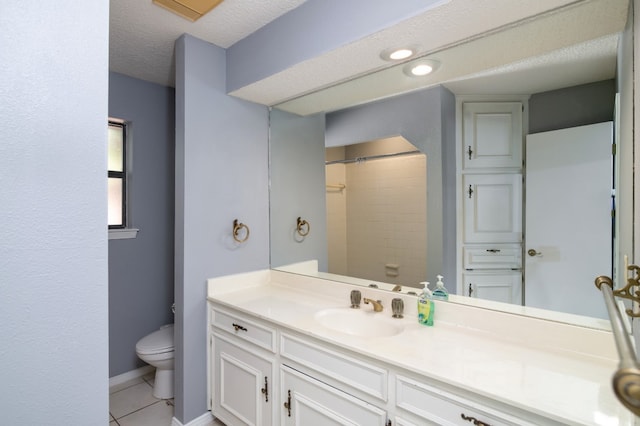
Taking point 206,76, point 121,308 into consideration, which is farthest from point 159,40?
point 121,308

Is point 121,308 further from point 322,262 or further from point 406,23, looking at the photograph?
point 406,23

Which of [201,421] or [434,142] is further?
[201,421]

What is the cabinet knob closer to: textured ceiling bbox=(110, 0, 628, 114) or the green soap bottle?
the green soap bottle

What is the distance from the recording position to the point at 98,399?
2.04 feet

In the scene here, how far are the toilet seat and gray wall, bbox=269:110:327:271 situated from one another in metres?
0.91

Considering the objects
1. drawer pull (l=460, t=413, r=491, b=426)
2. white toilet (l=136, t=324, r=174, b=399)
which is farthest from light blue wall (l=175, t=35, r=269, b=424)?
drawer pull (l=460, t=413, r=491, b=426)

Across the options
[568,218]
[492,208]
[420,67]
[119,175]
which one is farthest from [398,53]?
[119,175]

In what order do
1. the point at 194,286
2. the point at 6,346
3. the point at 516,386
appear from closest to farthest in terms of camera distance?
1. the point at 6,346
2. the point at 516,386
3. the point at 194,286

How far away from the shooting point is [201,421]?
2.02 meters

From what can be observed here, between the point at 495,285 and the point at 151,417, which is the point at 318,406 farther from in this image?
the point at 151,417

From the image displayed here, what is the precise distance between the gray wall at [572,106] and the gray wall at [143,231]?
2662 millimetres

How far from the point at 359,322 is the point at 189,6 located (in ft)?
6.14

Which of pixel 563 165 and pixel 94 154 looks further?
pixel 563 165

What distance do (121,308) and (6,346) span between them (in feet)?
7.66
